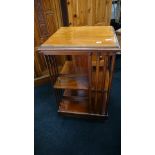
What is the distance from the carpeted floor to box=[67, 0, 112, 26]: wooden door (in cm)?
119

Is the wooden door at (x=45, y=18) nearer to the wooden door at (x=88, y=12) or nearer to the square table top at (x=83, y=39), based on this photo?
the wooden door at (x=88, y=12)

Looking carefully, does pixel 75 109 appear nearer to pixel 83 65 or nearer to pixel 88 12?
pixel 83 65

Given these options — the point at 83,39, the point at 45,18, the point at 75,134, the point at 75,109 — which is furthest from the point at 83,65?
the point at 45,18

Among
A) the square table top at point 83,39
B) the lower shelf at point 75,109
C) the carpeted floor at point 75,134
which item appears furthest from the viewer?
the lower shelf at point 75,109

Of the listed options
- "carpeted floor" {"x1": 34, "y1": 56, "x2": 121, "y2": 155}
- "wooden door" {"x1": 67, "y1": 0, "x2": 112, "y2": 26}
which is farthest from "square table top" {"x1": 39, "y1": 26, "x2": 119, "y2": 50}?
"carpeted floor" {"x1": 34, "y1": 56, "x2": 121, "y2": 155}

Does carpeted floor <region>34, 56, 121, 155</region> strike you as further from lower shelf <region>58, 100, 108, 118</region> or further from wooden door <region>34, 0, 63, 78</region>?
wooden door <region>34, 0, 63, 78</region>

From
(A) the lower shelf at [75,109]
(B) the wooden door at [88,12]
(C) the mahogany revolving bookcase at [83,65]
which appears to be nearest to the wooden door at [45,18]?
(B) the wooden door at [88,12]

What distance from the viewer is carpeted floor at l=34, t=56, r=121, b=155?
125 cm

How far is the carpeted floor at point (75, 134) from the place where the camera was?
1.25 meters

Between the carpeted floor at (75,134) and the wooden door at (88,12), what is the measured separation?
3.90ft

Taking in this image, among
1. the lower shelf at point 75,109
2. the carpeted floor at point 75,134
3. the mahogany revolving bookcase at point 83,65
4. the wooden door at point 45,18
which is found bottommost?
the carpeted floor at point 75,134

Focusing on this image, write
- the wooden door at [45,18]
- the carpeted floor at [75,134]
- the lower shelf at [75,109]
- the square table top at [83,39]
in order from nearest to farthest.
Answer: the square table top at [83,39] → the carpeted floor at [75,134] → the lower shelf at [75,109] → the wooden door at [45,18]

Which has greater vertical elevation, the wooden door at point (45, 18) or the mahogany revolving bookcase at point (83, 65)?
the wooden door at point (45, 18)
